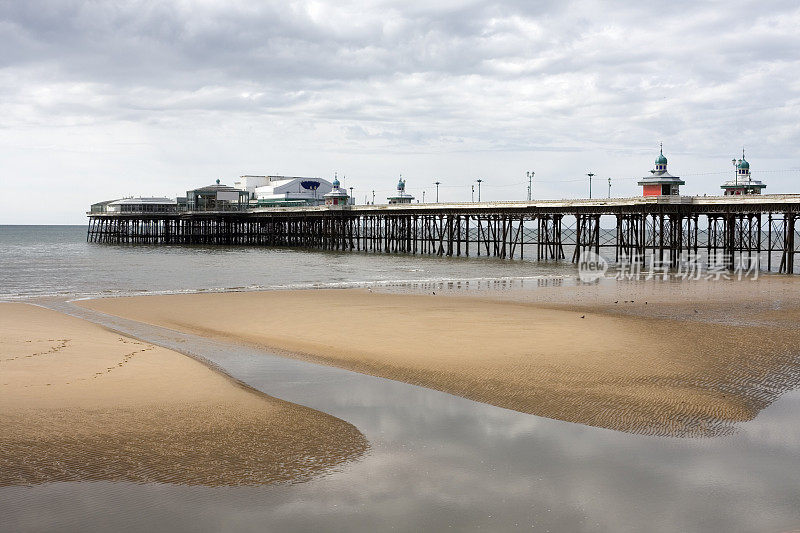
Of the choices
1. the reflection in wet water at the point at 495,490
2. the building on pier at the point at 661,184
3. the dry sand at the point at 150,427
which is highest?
the building on pier at the point at 661,184

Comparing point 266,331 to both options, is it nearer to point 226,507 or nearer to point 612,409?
point 612,409

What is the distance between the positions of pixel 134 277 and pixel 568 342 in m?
29.1

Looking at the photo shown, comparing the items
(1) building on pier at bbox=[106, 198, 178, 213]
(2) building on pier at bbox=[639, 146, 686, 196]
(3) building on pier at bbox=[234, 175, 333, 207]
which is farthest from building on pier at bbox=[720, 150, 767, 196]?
(1) building on pier at bbox=[106, 198, 178, 213]

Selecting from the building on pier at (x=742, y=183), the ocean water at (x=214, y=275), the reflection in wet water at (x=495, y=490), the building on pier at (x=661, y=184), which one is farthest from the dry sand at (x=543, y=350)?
the building on pier at (x=742, y=183)

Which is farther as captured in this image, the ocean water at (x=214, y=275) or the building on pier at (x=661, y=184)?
the building on pier at (x=661, y=184)

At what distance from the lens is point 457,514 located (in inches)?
282

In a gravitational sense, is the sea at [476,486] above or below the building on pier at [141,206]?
below

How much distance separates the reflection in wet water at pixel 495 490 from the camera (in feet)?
22.9

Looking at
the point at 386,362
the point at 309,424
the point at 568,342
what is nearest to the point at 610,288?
the point at 568,342

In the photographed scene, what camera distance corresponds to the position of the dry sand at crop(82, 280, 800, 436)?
11352 mm

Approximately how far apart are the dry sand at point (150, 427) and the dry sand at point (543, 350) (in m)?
3.11

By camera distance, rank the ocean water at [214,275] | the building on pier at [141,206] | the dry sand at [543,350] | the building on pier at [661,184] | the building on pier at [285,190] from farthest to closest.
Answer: the building on pier at [285,190] < the building on pier at [141,206] < the building on pier at [661,184] < the ocean water at [214,275] < the dry sand at [543,350]

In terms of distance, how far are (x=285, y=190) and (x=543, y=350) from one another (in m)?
100

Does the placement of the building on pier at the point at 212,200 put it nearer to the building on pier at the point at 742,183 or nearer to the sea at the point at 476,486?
the building on pier at the point at 742,183
